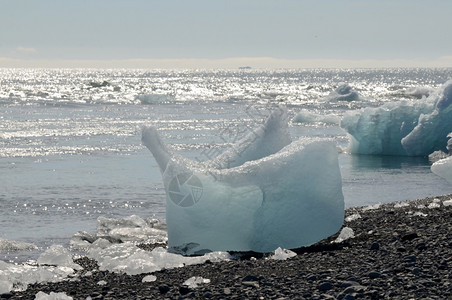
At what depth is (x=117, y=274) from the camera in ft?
24.7

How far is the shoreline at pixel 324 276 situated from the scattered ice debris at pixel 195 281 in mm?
62

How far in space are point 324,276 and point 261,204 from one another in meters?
2.86

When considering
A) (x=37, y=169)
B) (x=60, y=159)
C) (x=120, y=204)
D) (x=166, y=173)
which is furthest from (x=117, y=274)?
(x=60, y=159)

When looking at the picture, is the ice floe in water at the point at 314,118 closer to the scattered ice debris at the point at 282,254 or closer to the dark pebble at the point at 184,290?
the scattered ice debris at the point at 282,254

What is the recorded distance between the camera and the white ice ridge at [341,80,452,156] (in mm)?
21875

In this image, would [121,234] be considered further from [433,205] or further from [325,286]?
[325,286]

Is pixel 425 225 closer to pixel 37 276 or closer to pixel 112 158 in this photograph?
A: pixel 37 276

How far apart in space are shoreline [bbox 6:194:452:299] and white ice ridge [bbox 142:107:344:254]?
14.2 inches

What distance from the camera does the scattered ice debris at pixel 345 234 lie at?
29.1ft

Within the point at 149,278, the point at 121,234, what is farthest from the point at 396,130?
the point at 149,278

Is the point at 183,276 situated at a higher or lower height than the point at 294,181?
lower

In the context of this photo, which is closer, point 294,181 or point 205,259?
point 205,259

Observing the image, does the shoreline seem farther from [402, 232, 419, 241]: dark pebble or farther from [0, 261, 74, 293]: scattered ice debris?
[0, 261, 74, 293]: scattered ice debris

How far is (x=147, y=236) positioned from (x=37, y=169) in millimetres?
9462
